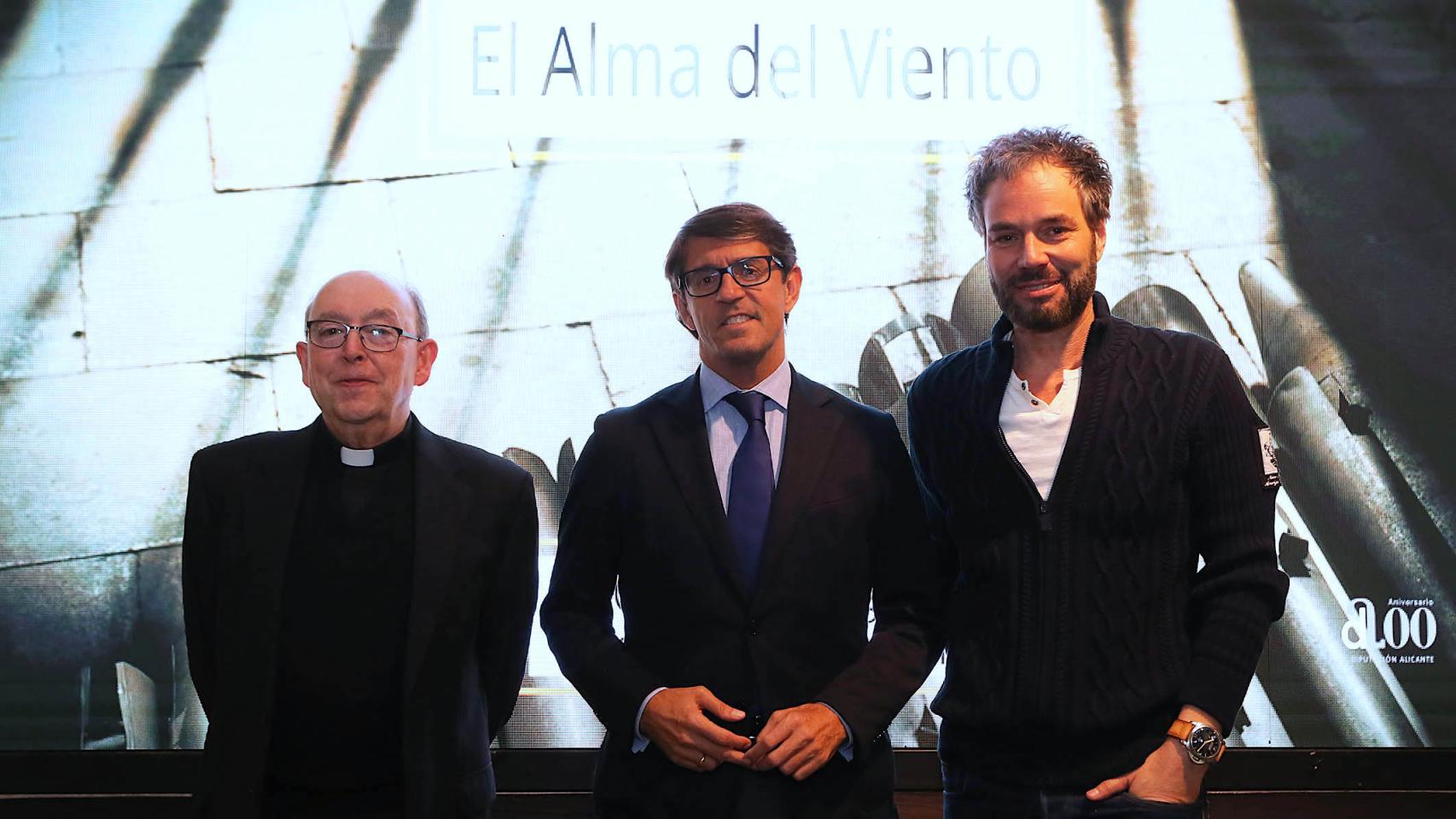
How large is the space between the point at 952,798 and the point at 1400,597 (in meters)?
2.05

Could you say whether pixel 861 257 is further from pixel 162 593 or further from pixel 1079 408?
pixel 162 593

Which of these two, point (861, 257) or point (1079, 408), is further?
point (861, 257)

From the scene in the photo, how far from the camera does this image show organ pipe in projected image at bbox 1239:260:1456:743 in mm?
3170

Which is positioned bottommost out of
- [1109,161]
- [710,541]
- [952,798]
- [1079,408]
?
[952,798]

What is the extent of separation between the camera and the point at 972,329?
3.19 meters

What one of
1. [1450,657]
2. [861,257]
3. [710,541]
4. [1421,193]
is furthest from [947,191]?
[1450,657]

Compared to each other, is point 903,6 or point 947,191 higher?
point 903,6

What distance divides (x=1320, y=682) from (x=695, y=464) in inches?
88.2

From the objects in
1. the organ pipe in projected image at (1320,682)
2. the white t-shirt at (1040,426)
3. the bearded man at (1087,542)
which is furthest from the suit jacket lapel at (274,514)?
the organ pipe in projected image at (1320,682)

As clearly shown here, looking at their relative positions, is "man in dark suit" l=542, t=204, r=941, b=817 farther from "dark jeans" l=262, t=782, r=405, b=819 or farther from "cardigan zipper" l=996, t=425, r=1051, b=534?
"dark jeans" l=262, t=782, r=405, b=819

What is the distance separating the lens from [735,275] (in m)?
1.96

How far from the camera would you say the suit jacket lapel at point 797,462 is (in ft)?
6.17

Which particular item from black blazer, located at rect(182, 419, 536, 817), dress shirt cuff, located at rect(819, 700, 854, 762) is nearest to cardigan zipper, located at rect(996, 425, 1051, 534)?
dress shirt cuff, located at rect(819, 700, 854, 762)

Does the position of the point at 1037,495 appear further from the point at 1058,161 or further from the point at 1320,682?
the point at 1320,682
